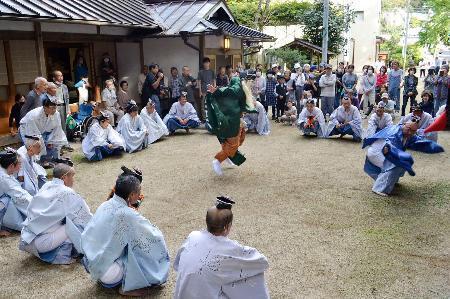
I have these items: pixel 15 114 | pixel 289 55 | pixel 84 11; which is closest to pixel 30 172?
pixel 15 114

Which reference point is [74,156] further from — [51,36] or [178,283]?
[178,283]

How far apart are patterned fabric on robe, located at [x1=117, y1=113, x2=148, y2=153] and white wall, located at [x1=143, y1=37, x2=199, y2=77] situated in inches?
135

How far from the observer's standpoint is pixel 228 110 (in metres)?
6.84

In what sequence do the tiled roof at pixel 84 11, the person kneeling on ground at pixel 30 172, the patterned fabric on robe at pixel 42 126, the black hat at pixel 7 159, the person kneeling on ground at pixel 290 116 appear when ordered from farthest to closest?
the person kneeling on ground at pixel 290 116 → the tiled roof at pixel 84 11 → the patterned fabric on robe at pixel 42 126 → the person kneeling on ground at pixel 30 172 → the black hat at pixel 7 159

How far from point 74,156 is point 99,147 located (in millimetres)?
728

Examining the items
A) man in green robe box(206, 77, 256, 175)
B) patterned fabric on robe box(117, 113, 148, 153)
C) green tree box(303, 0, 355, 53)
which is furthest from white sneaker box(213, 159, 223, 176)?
green tree box(303, 0, 355, 53)

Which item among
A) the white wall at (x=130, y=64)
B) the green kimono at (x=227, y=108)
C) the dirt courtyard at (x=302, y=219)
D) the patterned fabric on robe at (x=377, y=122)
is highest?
the white wall at (x=130, y=64)

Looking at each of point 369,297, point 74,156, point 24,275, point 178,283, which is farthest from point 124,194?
point 74,156

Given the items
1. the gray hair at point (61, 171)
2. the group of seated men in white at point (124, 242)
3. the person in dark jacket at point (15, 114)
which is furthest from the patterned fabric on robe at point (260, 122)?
the gray hair at point (61, 171)

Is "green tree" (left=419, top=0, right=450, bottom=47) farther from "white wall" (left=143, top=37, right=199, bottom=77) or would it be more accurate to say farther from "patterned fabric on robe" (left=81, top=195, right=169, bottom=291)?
"patterned fabric on robe" (left=81, top=195, right=169, bottom=291)

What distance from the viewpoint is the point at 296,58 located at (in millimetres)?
19250

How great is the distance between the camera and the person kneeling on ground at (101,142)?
312 inches

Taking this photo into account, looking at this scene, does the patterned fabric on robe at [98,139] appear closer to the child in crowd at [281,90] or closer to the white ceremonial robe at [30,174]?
the white ceremonial robe at [30,174]

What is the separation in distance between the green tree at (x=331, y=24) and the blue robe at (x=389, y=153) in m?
15.1
